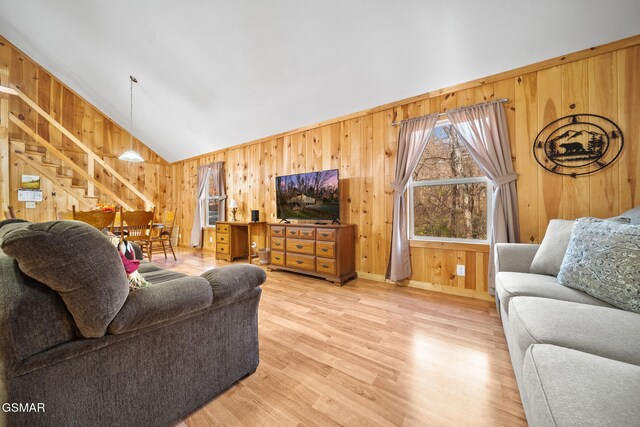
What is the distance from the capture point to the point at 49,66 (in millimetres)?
4480

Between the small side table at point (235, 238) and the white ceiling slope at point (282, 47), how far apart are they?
173 cm

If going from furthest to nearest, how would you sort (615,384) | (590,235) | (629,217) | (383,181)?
(383,181) → (629,217) → (590,235) → (615,384)

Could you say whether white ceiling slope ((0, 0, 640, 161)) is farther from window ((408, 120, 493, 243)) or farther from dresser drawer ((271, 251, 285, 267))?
dresser drawer ((271, 251, 285, 267))

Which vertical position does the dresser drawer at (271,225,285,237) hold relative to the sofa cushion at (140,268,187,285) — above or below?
above

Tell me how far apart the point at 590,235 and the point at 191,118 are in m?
5.46

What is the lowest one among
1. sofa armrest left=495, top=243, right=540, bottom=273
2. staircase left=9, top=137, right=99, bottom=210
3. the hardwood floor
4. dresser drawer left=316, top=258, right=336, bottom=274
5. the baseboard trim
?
the hardwood floor

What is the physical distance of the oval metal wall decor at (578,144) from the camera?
202 cm

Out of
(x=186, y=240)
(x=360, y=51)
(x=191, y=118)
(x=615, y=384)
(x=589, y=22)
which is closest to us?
(x=615, y=384)

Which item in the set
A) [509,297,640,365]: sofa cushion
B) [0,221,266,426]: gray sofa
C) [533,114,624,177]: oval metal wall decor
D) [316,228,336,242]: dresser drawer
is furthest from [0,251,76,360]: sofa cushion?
[533,114,624,177]: oval metal wall decor

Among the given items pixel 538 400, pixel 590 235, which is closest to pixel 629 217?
pixel 590 235

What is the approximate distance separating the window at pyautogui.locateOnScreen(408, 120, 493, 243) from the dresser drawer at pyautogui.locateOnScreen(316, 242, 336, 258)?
102 cm

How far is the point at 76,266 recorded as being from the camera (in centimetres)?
71

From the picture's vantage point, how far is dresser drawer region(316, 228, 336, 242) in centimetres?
302

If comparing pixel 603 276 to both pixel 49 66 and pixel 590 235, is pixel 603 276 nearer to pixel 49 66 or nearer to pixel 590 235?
pixel 590 235
